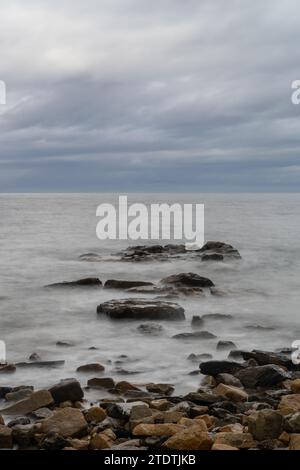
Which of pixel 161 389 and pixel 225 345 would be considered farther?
pixel 225 345

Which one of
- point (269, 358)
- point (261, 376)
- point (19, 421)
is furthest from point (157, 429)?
point (269, 358)

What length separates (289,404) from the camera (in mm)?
7949

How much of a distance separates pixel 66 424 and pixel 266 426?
2.23 m

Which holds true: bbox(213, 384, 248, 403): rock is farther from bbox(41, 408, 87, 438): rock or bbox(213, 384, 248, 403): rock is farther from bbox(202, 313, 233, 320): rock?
bbox(202, 313, 233, 320): rock

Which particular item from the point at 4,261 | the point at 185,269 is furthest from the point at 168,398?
the point at 4,261

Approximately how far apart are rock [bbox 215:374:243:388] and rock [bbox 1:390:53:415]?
2703 millimetres

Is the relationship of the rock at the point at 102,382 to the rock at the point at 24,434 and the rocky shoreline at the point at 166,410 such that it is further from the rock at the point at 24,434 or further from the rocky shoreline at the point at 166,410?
the rock at the point at 24,434

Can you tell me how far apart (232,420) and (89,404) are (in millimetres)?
2102

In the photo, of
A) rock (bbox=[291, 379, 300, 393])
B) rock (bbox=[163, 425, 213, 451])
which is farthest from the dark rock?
rock (bbox=[163, 425, 213, 451])

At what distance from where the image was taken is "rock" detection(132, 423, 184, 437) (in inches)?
269

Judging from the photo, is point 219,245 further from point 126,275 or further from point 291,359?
point 291,359

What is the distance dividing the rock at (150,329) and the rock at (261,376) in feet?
12.8

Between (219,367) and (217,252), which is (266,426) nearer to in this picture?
(219,367)

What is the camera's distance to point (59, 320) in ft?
50.7
